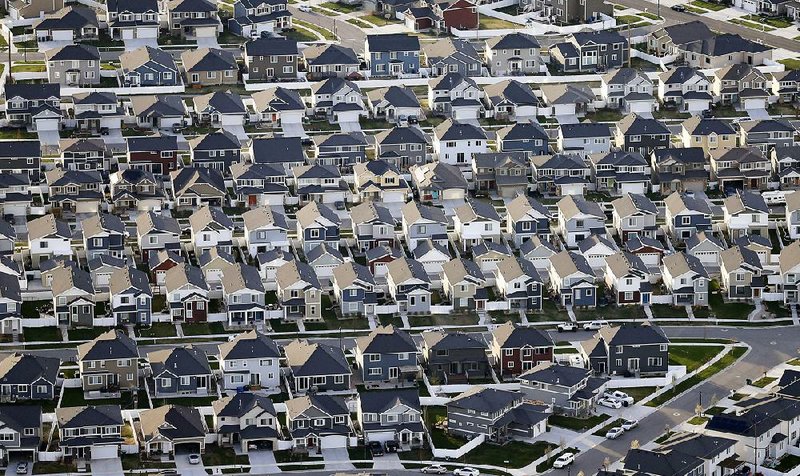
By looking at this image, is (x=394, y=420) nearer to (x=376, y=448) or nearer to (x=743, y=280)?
(x=376, y=448)

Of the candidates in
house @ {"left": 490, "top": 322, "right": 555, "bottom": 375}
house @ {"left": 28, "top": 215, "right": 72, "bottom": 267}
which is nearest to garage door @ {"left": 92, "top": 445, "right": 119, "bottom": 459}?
house @ {"left": 490, "top": 322, "right": 555, "bottom": 375}

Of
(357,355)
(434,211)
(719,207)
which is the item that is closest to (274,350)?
(357,355)

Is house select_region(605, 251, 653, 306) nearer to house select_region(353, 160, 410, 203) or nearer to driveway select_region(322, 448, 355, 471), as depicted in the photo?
house select_region(353, 160, 410, 203)

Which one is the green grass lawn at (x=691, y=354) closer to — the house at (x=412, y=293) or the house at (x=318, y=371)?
the house at (x=412, y=293)

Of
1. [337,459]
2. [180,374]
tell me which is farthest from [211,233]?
[337,459]

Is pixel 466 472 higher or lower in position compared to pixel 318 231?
lower
